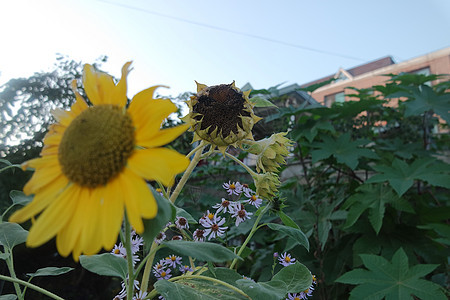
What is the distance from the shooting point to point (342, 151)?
5.98 feet

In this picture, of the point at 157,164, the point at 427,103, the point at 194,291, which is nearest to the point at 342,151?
the point at 427,103

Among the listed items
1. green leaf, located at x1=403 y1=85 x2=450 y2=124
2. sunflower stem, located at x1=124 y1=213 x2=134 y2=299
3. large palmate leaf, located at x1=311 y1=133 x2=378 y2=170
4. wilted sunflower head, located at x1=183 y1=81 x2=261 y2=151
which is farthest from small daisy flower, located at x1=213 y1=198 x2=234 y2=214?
green leaf, located at x1=403 y1=85 x2=450 y2=124

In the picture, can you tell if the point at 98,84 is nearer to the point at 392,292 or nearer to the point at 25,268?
the point at 392,292

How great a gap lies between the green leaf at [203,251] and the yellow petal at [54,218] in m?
0.12

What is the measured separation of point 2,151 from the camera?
1.93 metres

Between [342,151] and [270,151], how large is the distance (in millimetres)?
1369

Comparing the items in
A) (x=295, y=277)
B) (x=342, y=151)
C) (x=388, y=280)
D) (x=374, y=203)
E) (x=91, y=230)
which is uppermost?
(x=91, y=230)

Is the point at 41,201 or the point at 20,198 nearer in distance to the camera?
the point at 41,201

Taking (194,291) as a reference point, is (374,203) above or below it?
below

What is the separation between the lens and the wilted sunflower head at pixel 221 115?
51 centimetres

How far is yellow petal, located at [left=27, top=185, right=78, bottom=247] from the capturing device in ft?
1.01

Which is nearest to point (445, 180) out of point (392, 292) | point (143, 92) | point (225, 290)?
point (392, 292)

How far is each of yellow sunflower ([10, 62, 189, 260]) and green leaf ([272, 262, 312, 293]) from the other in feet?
1.12

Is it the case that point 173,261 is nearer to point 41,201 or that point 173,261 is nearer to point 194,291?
point 194,291
